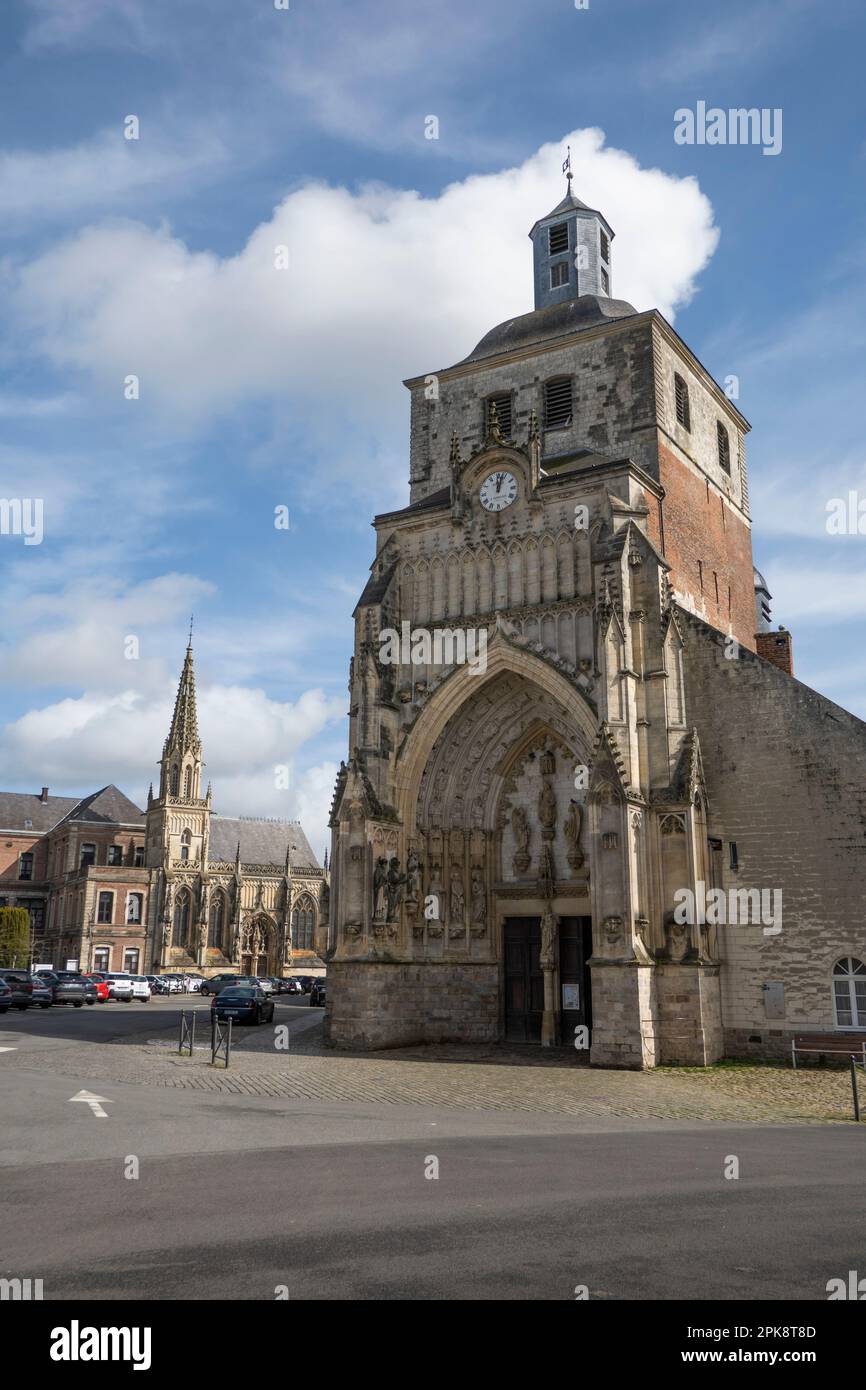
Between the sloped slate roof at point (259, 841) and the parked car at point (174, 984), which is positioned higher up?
the sloped slate roof at point (259, 841)

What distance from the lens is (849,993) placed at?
19.0 m

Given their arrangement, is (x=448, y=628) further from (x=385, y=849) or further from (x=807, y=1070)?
(x=807, y=1070)

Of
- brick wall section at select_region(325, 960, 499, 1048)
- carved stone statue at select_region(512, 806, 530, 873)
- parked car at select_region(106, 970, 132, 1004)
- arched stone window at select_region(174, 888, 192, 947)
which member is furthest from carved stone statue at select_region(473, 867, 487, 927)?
arched stone window at select_region(174, 888, 192, 947)

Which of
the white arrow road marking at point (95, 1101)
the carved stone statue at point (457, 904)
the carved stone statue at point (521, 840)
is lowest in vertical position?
the white arrow road marking at point (95, 1101)

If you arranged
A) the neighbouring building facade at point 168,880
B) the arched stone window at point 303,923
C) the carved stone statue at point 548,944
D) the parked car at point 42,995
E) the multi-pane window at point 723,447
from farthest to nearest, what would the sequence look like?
the arched stone window at point 303,923
the neighbouring building facade at point 168,880
the parked car at point 42,995
the multi-pane window at point 723,447
the carved stone statue at point 548,944

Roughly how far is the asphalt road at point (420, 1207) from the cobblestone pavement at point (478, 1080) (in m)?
1.72

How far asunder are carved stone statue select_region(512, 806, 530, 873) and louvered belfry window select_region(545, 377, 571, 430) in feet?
31.9

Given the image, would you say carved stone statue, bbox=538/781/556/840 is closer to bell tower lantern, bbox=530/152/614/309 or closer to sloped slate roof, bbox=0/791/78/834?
bell tower lantern, bbox=530/152/614/309

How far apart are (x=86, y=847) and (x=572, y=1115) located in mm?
64680

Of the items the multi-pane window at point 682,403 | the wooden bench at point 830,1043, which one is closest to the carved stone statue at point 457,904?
the wooden bench at point 830,1043

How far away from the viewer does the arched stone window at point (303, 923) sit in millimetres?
71750

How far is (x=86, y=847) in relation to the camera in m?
71.9

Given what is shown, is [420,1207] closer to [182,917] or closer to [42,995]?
[42,995]

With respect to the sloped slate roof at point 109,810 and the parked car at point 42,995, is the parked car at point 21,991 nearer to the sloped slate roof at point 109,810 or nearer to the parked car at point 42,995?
the parked car at point 42,995
